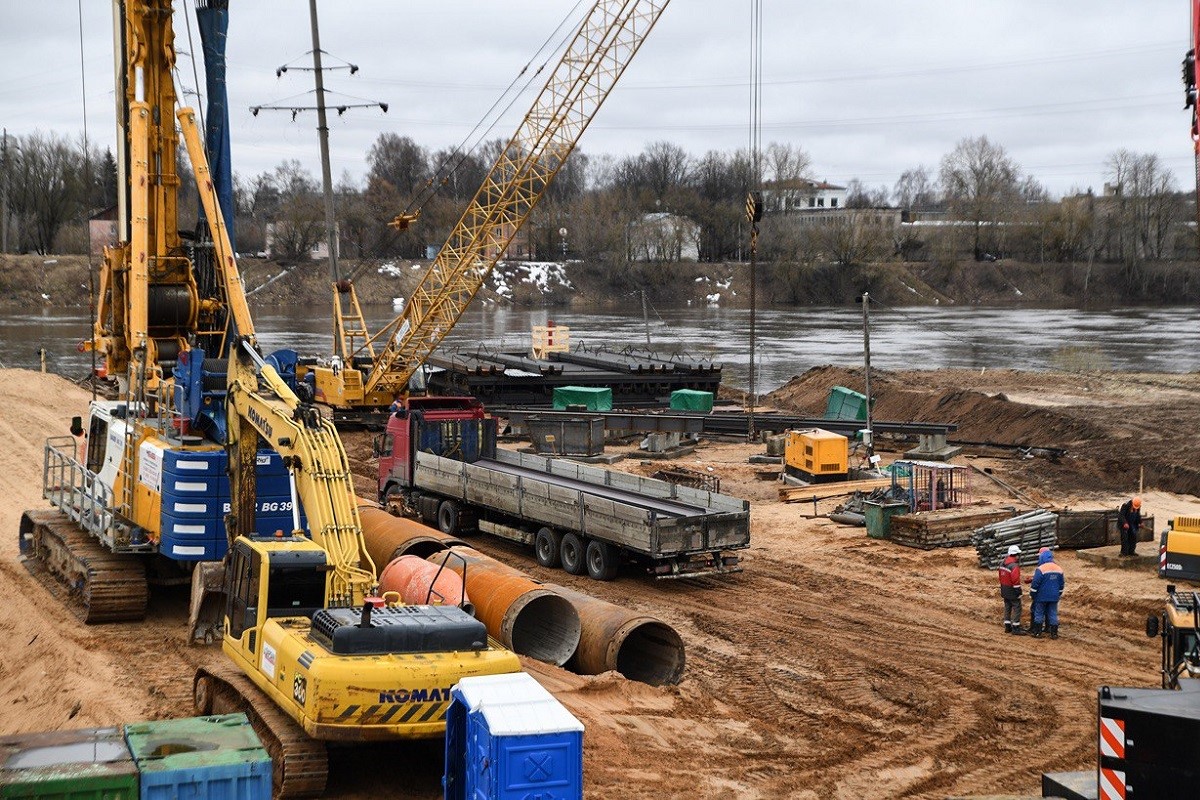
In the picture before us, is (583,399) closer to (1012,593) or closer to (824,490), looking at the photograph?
(824,490)

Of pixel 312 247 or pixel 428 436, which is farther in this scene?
pixel 312 247

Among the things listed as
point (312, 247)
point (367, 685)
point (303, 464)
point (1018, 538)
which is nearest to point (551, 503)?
point (1018, 538)

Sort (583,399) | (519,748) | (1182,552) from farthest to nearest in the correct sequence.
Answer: (583,399) → (1182,552) → (519,748)

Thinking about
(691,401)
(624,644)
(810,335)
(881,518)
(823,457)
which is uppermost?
(810,335)

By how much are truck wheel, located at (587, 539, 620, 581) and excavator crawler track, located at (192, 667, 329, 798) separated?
898 centimetres

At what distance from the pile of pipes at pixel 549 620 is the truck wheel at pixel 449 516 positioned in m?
7.30

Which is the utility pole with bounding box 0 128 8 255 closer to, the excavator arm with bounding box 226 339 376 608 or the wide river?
the wide river

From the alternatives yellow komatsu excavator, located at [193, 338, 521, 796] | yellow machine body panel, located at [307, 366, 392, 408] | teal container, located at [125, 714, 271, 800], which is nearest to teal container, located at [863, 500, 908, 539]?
yellow komatsu excavator, located at [193, 338, 521, 796]

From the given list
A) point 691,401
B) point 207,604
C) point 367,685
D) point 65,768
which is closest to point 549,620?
point 207,604

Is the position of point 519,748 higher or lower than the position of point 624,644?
higher

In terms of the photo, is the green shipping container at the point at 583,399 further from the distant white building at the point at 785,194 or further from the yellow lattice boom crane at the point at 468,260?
the distant white building at the point at 785,194

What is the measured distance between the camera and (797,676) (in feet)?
52.5

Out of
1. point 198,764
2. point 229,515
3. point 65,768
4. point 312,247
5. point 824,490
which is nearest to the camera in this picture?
point 65,768

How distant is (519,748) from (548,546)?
12785mm
